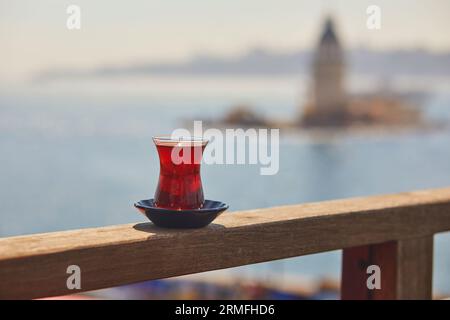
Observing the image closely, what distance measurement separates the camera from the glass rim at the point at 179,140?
1302 millimetres

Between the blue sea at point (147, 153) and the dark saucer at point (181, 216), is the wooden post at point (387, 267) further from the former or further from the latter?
the blue sea at point (147, 153)

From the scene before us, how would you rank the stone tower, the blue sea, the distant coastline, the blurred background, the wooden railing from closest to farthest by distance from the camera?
the wooden railing
the blurred background
the stone tower
the blue sea
the distant coastline

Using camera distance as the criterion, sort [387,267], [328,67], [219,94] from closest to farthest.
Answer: [387,267] → [328,67] → [219,94]

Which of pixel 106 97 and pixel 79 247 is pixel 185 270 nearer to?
pixel 79 247

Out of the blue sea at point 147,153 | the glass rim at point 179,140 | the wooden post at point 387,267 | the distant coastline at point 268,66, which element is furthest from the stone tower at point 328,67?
the glass rim at point 179,140

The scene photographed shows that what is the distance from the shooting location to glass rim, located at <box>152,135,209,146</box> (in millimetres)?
1302

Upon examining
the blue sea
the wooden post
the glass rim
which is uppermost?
the blue sea

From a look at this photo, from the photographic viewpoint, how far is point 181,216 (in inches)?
49.4

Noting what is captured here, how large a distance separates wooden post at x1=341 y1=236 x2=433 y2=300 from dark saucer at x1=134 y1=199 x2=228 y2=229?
46 centimetres

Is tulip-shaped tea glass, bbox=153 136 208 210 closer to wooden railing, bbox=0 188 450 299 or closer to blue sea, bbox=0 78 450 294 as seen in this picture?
wooden railing, bbox=0 188 450 299

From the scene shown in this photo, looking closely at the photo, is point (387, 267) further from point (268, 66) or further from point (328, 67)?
point (328, 67)

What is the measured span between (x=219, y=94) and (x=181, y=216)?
157 feet

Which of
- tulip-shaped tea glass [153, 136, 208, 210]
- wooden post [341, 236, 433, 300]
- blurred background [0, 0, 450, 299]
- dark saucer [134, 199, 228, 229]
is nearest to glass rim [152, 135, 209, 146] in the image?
tulip-shaped tea glass [153, 136, 208, 210]

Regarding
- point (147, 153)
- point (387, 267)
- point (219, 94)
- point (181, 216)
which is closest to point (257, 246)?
point (181, 216)
